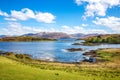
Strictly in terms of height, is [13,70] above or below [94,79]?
above

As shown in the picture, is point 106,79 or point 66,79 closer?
point 66,79

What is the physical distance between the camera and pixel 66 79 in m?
25.4

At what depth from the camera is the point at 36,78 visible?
2397 centimetres

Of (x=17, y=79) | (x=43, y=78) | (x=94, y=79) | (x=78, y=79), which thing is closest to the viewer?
(x=17, y=79)

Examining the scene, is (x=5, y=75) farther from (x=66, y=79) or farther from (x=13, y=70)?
(x=66, y=79)

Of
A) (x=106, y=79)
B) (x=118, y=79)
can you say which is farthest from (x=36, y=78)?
(x=118, y=79)

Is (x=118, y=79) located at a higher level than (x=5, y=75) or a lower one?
lower

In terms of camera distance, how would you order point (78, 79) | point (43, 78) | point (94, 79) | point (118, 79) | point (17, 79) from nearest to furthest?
1. point (17, 79)
2. point (43, 78)
3. point (78, 79)
4. point (94, 79)
5. point (118, 79)

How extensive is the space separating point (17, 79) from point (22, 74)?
2.61 meters

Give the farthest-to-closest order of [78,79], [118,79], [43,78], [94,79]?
[118,79], [94,79], [78,79], [43,78]

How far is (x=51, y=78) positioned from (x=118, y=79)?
11031 millimetres

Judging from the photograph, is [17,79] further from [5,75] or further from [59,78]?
[59,78]

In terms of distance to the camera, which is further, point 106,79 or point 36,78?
point 106,79

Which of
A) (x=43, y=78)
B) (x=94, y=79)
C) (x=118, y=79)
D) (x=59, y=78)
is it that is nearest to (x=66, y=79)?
(x=59, y=78)
